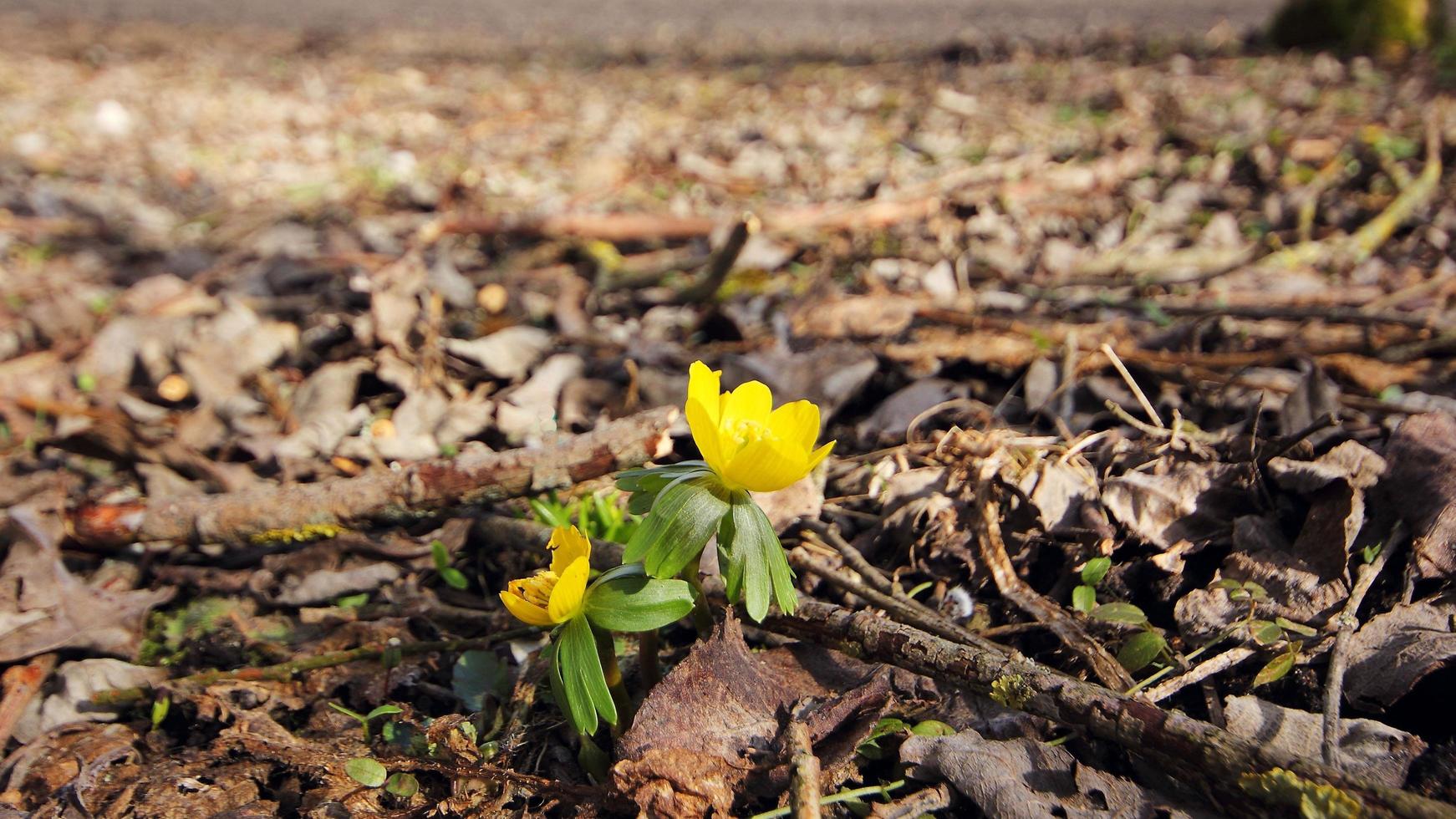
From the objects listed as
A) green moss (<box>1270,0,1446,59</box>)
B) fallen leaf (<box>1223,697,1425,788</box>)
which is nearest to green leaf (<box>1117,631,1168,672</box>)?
fallen leaf (<box>1223,697,1425,788</box>)

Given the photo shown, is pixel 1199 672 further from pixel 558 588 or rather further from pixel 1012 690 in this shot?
pixel 558 588

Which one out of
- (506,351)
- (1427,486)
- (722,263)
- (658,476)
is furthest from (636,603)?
(722,263)

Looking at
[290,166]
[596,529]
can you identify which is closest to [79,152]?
[290,166]

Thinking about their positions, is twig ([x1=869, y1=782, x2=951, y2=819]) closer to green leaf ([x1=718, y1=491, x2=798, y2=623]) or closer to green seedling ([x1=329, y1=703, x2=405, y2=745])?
green leaf ([x1=718, y1=491, x2=798, y2=623])

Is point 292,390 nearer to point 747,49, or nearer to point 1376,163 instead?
point 1376,163

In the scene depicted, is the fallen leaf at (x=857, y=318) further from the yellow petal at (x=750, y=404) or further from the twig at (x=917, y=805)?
the twig at (x=917, y=805)
